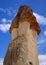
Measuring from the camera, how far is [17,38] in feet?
36.9

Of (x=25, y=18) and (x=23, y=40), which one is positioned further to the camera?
(x=25, y=18)

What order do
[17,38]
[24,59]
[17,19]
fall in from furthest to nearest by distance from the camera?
[17,19], [17,38], [24,59]

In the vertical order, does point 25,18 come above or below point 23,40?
above

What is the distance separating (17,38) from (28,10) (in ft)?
5.97

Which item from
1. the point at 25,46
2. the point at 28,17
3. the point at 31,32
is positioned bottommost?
the point at 25,46

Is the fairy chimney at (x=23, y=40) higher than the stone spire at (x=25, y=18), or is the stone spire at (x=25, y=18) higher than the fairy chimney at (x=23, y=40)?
the stone spire at (x=25, y=18)

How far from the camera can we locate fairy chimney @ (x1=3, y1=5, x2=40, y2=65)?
417 inches

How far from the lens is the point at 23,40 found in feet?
36.3

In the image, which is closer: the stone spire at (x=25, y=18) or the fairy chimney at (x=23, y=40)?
the fairy chimney at (x=23, y=40)

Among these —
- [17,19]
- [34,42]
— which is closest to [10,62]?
[34,42]

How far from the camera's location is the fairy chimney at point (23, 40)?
1059 cm

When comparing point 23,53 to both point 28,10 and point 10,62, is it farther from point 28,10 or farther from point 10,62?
point 28,10

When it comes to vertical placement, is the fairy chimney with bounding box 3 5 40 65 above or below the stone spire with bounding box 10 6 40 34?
below

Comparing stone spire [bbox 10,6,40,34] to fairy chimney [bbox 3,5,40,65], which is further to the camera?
stone spire [bbox 10,6,40,34]
